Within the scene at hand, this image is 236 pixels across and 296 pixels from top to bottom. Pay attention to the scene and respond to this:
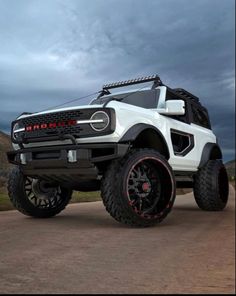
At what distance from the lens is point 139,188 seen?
575cm

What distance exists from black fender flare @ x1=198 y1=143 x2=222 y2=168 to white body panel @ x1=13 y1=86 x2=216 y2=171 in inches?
2.9

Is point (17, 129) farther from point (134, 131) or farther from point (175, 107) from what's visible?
point (175, 107)

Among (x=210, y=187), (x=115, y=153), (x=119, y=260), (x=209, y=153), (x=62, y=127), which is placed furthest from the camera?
(x=209, y=153)

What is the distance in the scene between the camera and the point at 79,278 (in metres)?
3.21

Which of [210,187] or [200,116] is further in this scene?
[200,116]

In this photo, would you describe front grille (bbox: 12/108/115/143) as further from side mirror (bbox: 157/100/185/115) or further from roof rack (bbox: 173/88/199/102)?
roof rack (bbox: 173/88/199/102)

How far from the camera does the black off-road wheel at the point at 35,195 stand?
272 inches

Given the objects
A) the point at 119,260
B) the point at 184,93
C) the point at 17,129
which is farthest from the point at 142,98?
the point at 119,260

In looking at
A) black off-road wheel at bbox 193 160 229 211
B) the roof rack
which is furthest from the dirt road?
the roof rack

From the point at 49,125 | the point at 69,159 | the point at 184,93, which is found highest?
the point at 184,93

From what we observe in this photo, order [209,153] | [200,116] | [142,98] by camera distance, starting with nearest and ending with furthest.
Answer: [142,98]
[209,153]
[200,116]

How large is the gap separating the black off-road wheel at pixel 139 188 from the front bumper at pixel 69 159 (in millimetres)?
181

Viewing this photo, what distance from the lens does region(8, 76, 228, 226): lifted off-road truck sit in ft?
18.2

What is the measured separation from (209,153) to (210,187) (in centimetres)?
63
